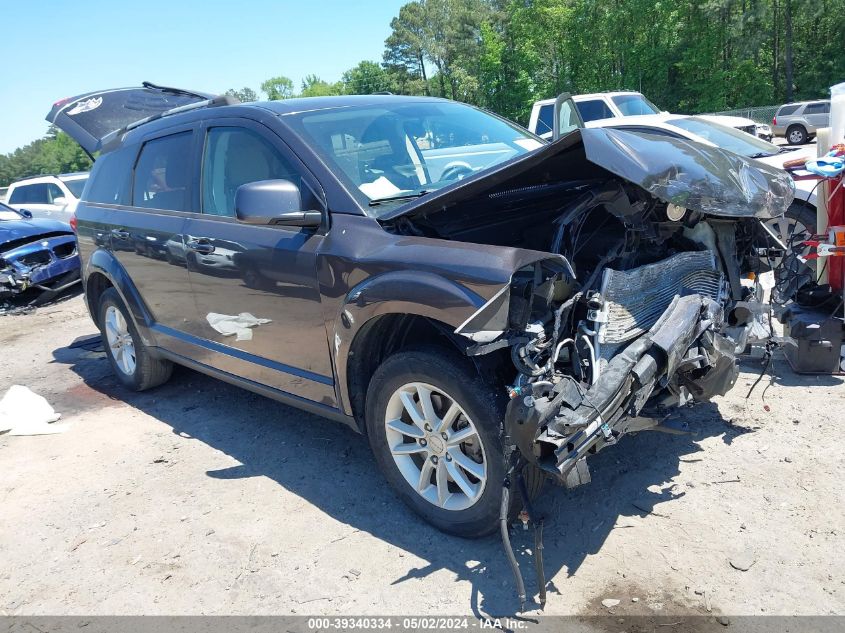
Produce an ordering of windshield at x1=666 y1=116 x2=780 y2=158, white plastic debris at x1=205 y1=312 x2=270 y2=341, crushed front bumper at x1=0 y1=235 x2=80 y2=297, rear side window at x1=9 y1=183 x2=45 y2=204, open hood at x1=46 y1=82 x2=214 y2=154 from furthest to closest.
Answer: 1. rear side window at x1=9 y1=183 x2=45 y2=204
2. crushed front bumper at x1=0 y1=235 x2=80 y2=297
3. windshield at x1=666 y1=116 x2=780 y2=158
4. open hood at x1=46 y1=82 x2=214 y2=154
5. white plastic debris at x1=205 y1=312 x2=270 y2=341

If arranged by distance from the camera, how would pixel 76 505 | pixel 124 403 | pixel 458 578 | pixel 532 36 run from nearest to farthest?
pixel 458 578, pixel 76 505, pixel 124 403, pixel 532 36

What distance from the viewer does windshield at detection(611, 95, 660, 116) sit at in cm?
1451

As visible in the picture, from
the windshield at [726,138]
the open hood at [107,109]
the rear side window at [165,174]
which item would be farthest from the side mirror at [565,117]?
the windshield at [726,138]

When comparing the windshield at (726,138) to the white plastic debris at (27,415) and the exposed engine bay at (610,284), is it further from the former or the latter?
the white plastic debris at (27,415)

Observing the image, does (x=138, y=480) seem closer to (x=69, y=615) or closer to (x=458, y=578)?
(x=69, y=615)

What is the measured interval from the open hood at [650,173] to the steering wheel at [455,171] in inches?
22.8

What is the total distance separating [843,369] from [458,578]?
3208 mm

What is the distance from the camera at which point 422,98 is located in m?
4.32

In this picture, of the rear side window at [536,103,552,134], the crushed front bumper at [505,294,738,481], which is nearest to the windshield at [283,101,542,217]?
the crushed front bumper at [505,294,738,481]

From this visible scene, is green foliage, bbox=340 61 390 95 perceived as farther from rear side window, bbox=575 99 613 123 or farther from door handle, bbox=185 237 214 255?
door handle, bbox=185 237 214 255

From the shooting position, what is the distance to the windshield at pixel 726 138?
30.0ft

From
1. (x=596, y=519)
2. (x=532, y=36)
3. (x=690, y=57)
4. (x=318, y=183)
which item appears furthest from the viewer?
(x=532, y=36)

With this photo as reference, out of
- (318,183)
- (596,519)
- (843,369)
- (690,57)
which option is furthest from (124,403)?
(690,57)

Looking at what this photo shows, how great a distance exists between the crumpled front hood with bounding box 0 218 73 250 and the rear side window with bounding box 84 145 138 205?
16.2 ft
